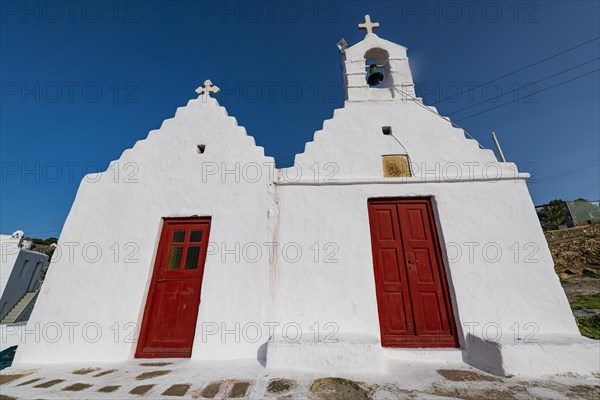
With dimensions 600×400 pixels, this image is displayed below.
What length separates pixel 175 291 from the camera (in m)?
5.01

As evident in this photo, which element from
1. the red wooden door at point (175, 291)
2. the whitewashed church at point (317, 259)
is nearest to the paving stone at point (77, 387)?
the whitewashed church at point (317, 259)

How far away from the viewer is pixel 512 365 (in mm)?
3482

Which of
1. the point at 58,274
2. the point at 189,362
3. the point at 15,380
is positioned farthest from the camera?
the point at 58,274

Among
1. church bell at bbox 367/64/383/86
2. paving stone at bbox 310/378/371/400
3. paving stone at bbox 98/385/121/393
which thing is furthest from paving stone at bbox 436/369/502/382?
church bell at bbox 367/64/383/86

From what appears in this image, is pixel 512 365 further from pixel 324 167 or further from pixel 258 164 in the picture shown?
pixel 258 164

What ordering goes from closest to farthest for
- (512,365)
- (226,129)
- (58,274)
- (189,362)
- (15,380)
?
(512,365) < (15,380) < (189,362) < (58,274) < (226,129)

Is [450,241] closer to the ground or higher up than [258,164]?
closer to the ground

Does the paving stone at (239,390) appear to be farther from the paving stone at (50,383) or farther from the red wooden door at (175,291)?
the paving stone at (50,383)

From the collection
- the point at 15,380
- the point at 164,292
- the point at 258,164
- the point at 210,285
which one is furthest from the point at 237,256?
the point at 15,380

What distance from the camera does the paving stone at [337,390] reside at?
2.91 m

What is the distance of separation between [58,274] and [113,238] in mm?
1135

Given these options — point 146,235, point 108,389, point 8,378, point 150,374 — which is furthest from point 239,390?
point 8,378

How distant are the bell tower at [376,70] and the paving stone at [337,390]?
5.51 meters

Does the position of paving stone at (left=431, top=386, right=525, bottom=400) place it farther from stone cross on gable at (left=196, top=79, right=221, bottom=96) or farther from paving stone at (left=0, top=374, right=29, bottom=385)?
stone cross on gable at (left=196, top=79, right=221, bottom=96)
